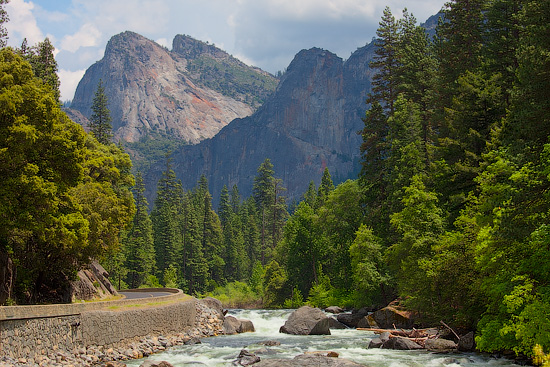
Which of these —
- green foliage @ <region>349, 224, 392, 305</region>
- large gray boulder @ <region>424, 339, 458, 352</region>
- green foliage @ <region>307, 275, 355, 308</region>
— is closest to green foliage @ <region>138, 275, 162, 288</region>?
green foliage @ <region>307, 275, 355, 308</region>

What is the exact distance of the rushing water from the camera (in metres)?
20.7

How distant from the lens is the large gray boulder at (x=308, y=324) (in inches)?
1288

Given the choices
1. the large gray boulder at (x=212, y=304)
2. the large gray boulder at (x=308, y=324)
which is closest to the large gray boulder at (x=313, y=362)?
the large gray boulder at (x=308, y=324)

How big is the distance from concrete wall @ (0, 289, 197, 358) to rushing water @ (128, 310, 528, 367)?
6.75ft

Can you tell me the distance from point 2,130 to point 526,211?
20486mm

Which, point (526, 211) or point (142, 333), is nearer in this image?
point (526, 211)

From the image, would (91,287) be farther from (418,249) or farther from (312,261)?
(312,261)

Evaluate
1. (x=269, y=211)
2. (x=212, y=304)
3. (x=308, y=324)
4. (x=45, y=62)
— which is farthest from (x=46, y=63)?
(x=269, y=211)

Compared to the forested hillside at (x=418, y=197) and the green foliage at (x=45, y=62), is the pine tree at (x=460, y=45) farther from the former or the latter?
the green foliage at (x=45, y=62)

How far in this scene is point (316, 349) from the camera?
25469mm

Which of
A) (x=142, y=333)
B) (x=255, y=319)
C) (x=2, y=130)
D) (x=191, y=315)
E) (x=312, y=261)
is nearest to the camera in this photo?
(x=2, y=130)

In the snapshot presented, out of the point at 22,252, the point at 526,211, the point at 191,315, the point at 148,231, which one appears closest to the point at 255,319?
the point at 191,315

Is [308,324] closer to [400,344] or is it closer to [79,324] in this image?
[400,344]

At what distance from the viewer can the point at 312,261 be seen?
2434 inches
